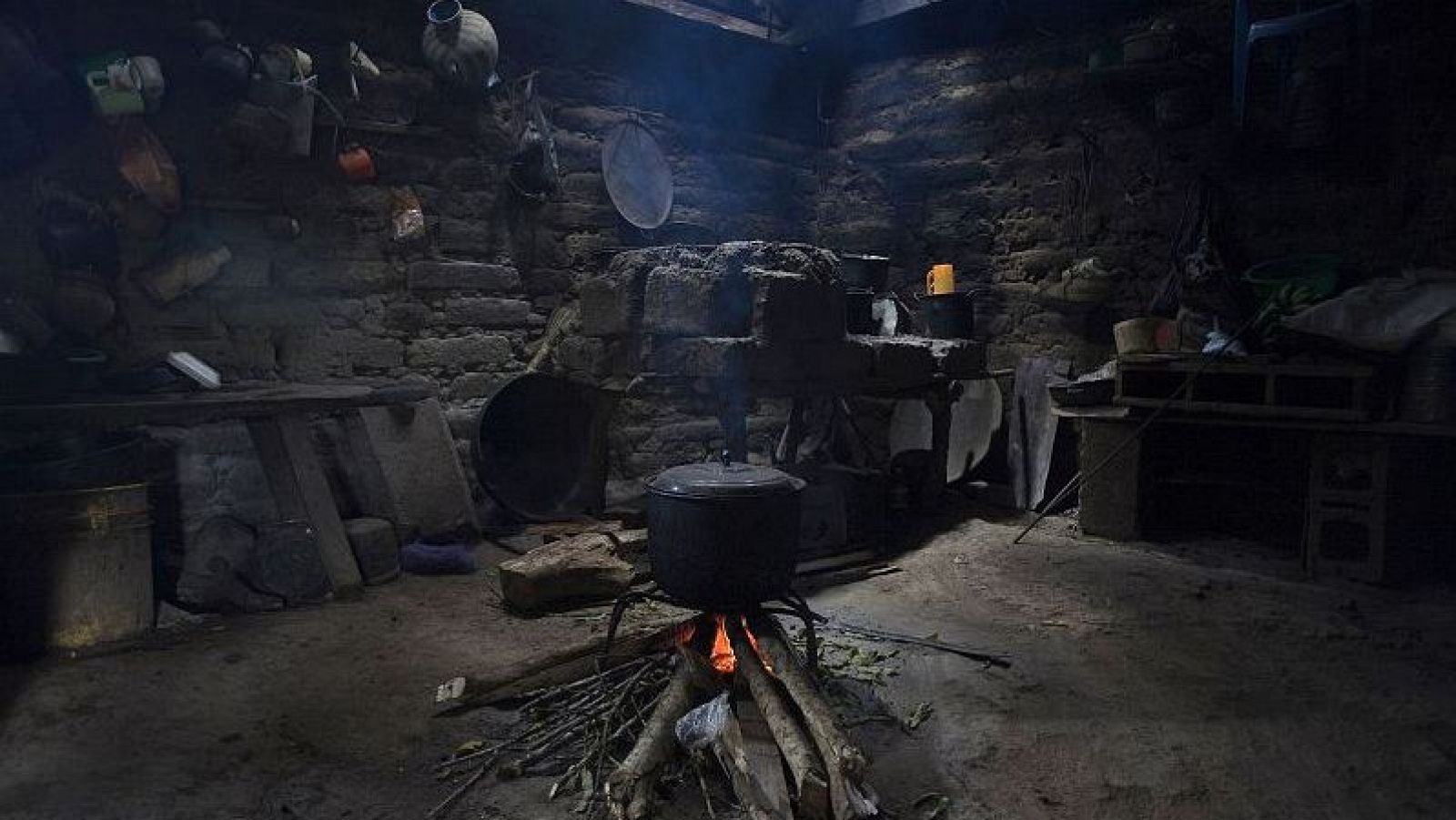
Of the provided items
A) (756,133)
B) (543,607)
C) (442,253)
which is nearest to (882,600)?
(543,607)

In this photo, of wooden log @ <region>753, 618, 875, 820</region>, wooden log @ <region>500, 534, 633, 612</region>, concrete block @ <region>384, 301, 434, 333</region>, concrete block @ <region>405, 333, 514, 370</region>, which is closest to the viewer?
wooden log @ <region>753, 618, 875, 820</region>

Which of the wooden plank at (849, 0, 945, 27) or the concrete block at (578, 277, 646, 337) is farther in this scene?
the wooden plank at (849, 0, 945, 27)

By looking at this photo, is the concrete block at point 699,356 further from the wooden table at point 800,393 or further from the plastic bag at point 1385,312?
the plastic bag at point 1385,312

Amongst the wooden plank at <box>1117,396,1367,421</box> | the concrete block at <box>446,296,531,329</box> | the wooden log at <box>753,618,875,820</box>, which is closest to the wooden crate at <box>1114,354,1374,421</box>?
the wooden plank at <box>1117,396,1367,421</box>

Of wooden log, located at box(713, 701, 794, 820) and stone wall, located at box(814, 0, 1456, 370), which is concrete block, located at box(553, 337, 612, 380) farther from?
stone wall, located at box(814, 0, 1456, 370)

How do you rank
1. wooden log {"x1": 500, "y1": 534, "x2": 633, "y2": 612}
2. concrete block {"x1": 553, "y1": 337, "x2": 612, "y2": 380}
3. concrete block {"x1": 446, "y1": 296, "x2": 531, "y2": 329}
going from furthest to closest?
concrete block {"x1": 446, "y1": 296, "x2": 531, "y2": 329} → concrete block {"x1": 553, "y1": 337, "x2": 612, "y2": 380} → wooden log {"x1": 500, "y1": 534, "x2": 633, "y2": 612}

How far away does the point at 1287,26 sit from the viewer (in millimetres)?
4801

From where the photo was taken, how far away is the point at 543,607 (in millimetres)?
3949

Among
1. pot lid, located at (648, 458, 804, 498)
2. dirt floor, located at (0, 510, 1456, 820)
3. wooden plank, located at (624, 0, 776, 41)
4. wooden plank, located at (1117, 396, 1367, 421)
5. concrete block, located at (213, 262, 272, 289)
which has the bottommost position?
dirt floor, located at (0, 510, 1456, 820)

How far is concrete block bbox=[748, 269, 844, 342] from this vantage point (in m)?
4.12

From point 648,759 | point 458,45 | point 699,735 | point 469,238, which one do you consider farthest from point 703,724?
point 458,45

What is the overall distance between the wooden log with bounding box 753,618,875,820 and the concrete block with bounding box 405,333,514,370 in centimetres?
371

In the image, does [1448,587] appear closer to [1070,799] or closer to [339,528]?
[1070,799]

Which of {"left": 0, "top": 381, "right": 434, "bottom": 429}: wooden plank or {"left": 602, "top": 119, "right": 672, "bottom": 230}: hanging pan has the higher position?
{"left": 602, "top": 119, "right": 672, "bottom": 230}: hanging pan
